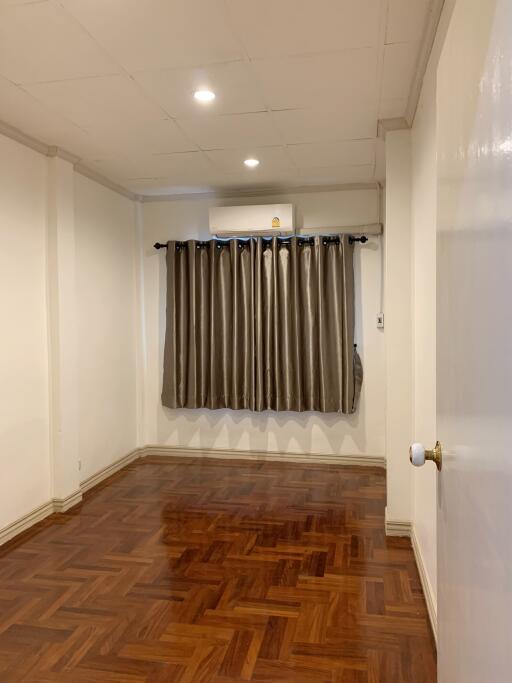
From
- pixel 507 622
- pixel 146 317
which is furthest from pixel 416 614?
pixel 146 317

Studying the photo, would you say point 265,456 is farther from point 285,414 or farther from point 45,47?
point 45,47

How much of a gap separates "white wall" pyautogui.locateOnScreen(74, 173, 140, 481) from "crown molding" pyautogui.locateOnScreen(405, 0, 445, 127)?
245 centimetres

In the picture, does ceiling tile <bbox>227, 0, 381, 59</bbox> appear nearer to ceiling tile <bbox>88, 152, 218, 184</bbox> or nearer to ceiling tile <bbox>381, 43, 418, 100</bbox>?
ceiling tile <bbox>381, 43, 418, 100</bbox>

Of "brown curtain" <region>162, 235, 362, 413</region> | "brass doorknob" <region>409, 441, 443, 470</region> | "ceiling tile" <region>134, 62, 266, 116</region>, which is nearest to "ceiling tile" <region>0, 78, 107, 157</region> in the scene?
"ceiling tile" <region>134, 62, 266, 116</region>

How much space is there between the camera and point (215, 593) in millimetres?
2611

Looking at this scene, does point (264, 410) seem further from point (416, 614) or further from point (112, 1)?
point (112, 1)

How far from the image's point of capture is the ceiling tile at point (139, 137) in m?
3.22

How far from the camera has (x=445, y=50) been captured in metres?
1.16

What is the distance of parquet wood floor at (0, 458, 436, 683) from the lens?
208 centimetres

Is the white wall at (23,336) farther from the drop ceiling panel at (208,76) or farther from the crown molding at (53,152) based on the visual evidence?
the drop ceiling panel at (208,76)

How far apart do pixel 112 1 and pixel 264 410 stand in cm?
356

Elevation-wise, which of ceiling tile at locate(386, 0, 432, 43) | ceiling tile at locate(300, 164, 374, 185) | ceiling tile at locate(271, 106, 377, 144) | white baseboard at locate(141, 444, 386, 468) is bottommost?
white baseboard at locate(141, 444, 386, 468)

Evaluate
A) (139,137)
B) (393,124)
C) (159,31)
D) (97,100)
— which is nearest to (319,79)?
(393,124)

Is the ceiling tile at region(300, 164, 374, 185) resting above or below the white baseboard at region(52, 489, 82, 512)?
above
